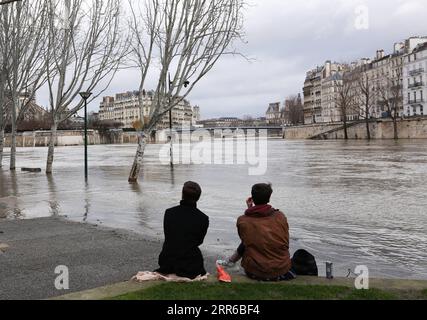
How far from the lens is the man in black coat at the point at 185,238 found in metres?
6.03

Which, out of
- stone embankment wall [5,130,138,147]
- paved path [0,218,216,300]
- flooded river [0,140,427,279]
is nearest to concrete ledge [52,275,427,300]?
paved path [0,218,216,300]

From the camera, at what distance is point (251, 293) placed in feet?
18.1

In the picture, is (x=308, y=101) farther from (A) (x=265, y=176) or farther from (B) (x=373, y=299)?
(B) (x=373, y=299)

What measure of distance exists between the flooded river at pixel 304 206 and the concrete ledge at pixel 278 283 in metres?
1.54

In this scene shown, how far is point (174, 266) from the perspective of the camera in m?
6.08

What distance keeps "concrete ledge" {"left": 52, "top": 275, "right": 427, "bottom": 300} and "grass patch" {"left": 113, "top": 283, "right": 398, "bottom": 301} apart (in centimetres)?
15

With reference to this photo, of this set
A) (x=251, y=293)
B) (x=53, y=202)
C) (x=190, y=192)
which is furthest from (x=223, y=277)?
(x=53, y=202)

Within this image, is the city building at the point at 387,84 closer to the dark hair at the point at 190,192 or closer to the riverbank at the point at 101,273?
the riverbank at the point at 101,273

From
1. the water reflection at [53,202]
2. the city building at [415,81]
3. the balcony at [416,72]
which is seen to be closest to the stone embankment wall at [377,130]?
the city building at [415,81]

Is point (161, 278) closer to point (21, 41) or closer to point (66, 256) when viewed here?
point (66, 256)

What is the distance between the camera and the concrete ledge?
5.49 metres

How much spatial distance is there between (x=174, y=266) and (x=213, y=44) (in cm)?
1696

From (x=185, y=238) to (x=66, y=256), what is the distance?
2.91m
